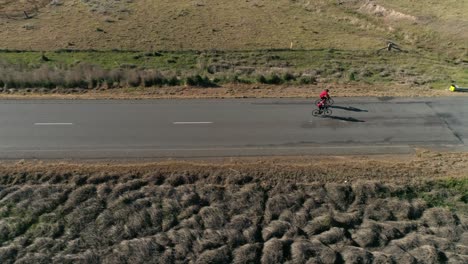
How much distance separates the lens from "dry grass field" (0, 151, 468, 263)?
15.4 m

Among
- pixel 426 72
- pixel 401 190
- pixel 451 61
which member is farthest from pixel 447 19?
pixel 401 190

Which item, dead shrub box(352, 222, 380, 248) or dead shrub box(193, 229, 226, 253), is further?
dead shrub box(352, 222, 380, 248)

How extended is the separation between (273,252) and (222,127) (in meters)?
9.04

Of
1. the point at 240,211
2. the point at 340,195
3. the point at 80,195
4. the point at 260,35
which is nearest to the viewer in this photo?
the point at 240,211

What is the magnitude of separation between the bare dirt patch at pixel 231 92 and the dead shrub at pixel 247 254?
12.4 m

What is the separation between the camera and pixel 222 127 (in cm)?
2269

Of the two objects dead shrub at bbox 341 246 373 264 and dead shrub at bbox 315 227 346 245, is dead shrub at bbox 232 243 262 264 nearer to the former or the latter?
dead shrub at bbox 315 227 346 245

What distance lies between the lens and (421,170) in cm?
1950

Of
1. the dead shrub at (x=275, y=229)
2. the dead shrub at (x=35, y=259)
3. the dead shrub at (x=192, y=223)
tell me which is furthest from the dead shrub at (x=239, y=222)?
the dead shrub at (x=35, y=259)

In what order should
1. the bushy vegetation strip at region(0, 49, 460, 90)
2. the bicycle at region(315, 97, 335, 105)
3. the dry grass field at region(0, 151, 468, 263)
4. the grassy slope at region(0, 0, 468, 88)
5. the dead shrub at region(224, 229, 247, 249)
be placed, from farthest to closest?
the grassy slope at region(0, 0, 468, 88)
the bushy vegetation strip at region(0, 49, 460, 90)
the bicycle at region(315, 97, 335, 105)
the dead shrub at region(224, 229, 247, 249)
the dry grass field at region(0, 151, 468, 263)

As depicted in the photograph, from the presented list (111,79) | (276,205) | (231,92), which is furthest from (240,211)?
(111,79)

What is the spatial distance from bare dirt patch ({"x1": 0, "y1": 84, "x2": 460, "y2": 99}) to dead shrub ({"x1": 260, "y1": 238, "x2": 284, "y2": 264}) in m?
12.2

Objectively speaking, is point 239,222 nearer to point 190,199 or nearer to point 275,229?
point 275,229

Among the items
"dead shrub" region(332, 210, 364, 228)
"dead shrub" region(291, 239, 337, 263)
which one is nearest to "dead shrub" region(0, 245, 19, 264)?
"dead shrub" region(291, 239, 337, 263)
